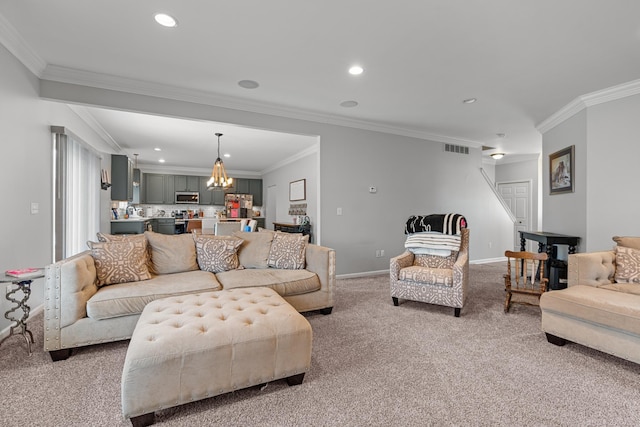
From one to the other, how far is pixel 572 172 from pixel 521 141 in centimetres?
220

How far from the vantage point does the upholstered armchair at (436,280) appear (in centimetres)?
302

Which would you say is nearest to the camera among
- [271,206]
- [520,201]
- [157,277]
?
[157,277]

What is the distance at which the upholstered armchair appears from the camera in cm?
302

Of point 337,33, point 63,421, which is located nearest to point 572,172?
point 337,33

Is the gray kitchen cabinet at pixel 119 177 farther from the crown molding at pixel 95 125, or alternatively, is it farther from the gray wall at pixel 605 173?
the gray wall at pixel 605 173

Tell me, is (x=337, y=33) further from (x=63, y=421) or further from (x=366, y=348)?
(x=63, y=421)

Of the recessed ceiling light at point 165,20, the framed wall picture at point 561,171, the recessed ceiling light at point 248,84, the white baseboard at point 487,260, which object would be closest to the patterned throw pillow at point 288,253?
the recessed ceiling light at point 248,84

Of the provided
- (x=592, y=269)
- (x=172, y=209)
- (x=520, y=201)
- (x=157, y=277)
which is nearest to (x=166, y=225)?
(x=172, y=209)

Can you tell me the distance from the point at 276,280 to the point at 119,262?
138cm

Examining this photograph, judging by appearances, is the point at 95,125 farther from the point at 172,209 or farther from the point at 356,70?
the point at 172,209

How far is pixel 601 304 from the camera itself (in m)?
2.14

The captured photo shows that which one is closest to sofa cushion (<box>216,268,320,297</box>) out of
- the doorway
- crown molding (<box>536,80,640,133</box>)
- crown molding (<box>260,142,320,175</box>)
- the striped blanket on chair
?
the striped blanket on chair

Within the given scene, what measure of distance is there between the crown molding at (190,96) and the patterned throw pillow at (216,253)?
1.79 metres

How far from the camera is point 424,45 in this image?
2615 mm
